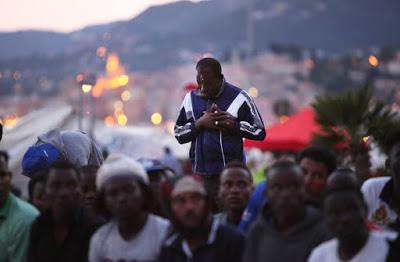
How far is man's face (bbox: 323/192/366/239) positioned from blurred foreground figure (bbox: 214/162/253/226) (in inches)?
64.0

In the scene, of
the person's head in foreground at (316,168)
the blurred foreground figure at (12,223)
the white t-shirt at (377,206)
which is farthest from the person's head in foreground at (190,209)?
the white t-shirt at (377,206)

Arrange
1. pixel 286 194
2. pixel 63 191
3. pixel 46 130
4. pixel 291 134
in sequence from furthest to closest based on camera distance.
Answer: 1. pixel 291 134
2. pixel 46 130
3. pixel 63 191
4. pixel 286 194

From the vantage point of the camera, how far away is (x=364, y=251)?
17.7 ft

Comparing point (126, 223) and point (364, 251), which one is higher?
point (126, 223)

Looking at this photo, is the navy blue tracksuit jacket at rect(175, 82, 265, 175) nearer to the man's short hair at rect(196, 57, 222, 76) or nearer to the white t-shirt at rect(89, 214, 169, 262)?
the man's short hair at rect(196, 57, 222, 76)

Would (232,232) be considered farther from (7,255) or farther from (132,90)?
(132,90)

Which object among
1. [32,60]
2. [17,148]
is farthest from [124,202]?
[32,60]

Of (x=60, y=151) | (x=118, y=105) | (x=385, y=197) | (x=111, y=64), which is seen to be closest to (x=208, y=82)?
(x=60, y=151)

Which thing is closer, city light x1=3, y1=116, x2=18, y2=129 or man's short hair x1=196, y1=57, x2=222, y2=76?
man's short hair x1=196, y1=57, x2=222, y2=76

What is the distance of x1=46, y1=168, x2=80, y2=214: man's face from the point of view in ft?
20.7

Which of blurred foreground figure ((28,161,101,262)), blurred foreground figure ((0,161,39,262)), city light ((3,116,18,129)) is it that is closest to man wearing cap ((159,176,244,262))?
blurred foreground figure ((28,161,101,262))

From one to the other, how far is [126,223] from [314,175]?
6.18ft

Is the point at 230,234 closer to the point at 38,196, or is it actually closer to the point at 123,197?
the point at 123,197

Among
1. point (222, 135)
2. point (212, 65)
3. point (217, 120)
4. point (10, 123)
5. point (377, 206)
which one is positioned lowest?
point (10, 123)
